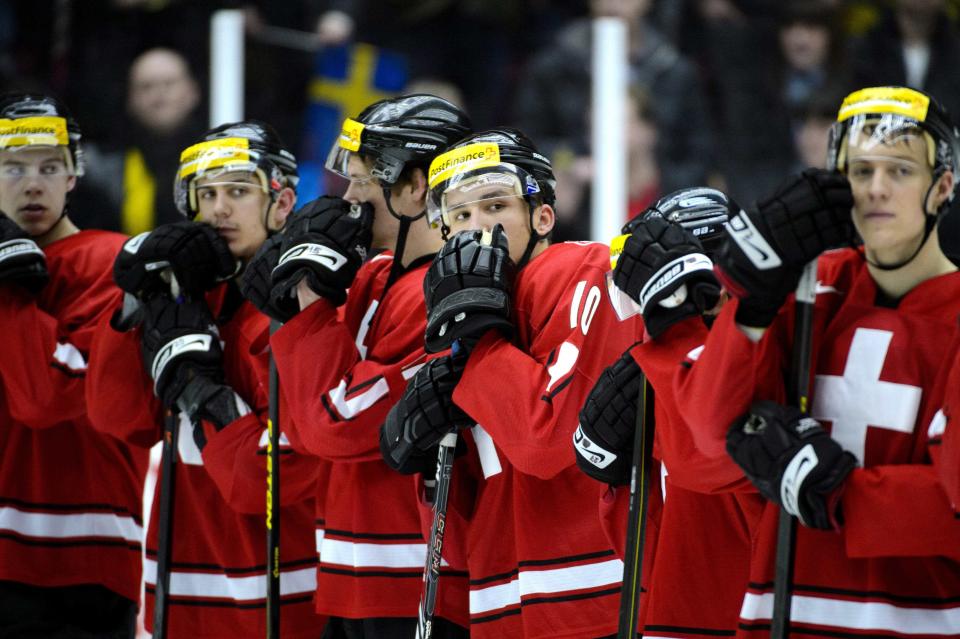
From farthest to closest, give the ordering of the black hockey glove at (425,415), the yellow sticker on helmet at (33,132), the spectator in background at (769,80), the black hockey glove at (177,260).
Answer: the spectator in background at (769,80) < the yellow sticker on helmet at (33,132) < the black hockey glove at (177,260) < the black hockey glove at (425,415)

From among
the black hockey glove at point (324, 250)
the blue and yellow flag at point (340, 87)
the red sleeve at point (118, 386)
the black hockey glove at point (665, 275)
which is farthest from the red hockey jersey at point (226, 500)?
the blue and yellow flag at point (340, 87)

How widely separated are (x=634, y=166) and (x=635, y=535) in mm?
3747

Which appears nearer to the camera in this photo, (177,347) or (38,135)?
(177,347)

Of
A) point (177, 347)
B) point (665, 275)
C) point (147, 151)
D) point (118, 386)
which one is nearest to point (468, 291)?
point (665, 275)

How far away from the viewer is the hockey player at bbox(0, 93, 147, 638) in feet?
11.9

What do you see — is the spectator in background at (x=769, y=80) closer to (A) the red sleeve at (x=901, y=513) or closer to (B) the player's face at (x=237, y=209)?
(B) the player's face at (x=237, y=209)

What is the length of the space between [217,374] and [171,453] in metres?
0.23

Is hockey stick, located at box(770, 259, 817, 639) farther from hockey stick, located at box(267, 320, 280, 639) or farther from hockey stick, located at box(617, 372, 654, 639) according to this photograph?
hockey stick, located at box(267, 320, 280, 639)

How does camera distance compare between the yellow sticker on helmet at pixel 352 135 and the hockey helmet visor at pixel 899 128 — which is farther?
the yellow sticker on helmet at pixel 352 135

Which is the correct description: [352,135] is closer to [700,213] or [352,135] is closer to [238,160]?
[238,160]

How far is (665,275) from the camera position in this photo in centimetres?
Answer: 237

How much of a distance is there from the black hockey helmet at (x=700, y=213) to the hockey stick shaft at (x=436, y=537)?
1.94 feet

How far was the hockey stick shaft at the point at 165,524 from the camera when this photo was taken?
346cm

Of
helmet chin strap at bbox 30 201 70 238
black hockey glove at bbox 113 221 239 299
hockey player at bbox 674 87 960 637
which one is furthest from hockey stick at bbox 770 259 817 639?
helmet chin strap at bbox 30 201 70 238
